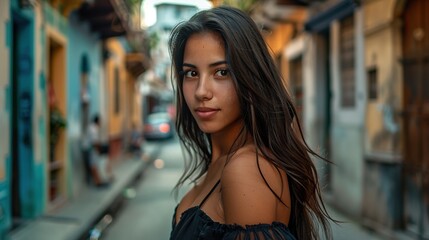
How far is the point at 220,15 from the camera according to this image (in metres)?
1.43

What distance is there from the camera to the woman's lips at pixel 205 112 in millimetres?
1423

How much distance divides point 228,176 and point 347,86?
321 inches

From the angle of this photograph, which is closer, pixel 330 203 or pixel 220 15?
pixel 220 15

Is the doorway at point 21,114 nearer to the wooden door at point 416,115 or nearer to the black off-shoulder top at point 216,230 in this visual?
Answer: the wooden door at point 416,115

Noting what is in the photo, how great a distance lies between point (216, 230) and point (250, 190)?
0.15 meters

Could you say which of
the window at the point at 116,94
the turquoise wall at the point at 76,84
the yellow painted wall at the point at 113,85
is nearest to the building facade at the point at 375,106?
the turquoise wall at the point at 76,84

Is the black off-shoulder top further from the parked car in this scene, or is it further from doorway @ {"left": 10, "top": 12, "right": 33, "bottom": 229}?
the parked car

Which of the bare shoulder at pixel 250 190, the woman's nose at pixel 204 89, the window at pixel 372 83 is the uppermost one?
the window at pixel 372 83

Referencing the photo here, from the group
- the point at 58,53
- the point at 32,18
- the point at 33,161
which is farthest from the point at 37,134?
the point at 58,53

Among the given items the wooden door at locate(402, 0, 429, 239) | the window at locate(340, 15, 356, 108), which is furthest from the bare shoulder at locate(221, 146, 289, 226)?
the window at locate(340, 15, 356, 108)

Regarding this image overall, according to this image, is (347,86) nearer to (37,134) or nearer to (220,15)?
(37,134)

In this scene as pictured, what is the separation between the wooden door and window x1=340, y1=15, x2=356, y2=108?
6.52 feet

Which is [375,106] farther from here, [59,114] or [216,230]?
[216,230]

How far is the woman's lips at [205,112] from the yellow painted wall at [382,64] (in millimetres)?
5835
